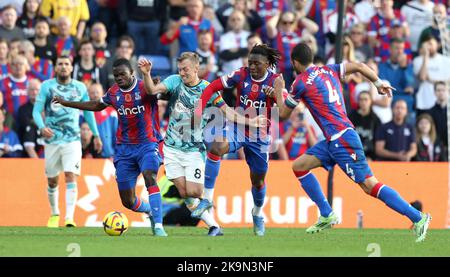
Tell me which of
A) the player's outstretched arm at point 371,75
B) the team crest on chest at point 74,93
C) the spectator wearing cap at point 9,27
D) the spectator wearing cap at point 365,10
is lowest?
the team crest on chest at point 74,93

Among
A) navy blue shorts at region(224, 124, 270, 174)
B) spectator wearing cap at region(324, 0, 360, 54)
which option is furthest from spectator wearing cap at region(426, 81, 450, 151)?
navy blue shorts at region(224, 124, 270, 174)

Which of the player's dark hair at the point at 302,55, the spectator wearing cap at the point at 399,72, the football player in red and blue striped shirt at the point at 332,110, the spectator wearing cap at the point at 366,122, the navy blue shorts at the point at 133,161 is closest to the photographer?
the football player in red and blue striped shirt at the point at 332,110

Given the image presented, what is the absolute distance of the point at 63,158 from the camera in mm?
18672

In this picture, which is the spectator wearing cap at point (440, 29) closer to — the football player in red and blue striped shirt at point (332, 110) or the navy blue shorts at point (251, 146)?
the navy blue shorts at point (251, 146)

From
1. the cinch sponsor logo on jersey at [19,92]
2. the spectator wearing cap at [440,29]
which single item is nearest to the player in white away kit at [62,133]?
the cinch sponsor logo on jersey at [19,92]

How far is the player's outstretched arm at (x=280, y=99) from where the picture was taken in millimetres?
14797

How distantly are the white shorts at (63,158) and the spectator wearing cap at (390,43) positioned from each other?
835 centimetres

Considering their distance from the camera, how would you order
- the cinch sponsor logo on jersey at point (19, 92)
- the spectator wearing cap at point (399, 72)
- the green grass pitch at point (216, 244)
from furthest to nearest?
the spectator wearing cap at point (399, 72), the cinch sponsor logo on jersey at point (19, 92), the green grass pitch at point (216, 244)

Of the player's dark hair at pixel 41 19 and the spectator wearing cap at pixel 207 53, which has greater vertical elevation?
the player's dark hair at pixel 41 19

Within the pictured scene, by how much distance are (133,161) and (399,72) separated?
9.67 metres

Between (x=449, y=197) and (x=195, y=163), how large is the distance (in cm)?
778

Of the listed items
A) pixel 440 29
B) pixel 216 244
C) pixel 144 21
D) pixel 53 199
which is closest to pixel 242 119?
pixel 216 244

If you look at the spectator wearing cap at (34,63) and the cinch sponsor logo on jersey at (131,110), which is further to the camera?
the spectator wearing cap at (34,63)
